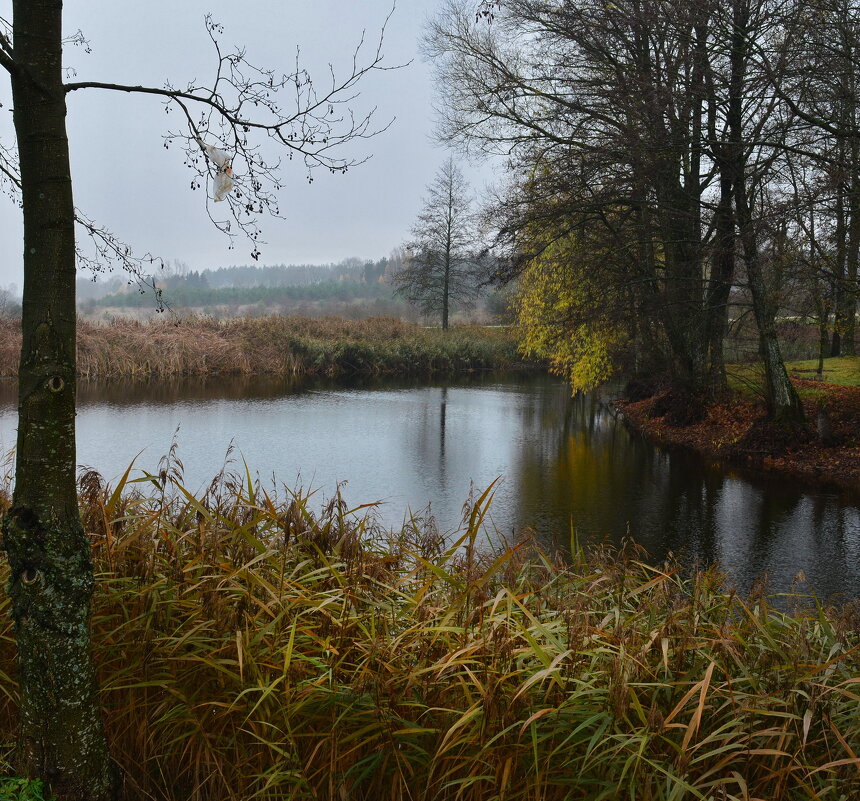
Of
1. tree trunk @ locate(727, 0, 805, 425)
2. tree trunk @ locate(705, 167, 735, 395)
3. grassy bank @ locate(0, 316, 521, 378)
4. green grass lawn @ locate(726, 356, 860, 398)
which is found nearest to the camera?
tree trunk @ locate(727, 0, 805, 425)

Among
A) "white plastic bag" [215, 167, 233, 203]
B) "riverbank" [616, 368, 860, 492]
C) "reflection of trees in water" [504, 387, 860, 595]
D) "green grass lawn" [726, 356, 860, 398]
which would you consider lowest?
"reflection of trees in water" [504, 387, 860, 595]

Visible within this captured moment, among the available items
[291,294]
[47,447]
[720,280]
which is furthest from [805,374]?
[291,294]

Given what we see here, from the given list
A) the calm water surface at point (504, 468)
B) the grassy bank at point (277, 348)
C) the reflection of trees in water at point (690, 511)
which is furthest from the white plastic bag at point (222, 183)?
the grassy bank at point (277, 348)

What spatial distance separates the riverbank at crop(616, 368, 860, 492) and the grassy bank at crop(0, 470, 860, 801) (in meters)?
9.31

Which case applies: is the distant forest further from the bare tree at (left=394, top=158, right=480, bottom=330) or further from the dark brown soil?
the dark brown soil

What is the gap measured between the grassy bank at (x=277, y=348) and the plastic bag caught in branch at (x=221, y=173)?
821 inches

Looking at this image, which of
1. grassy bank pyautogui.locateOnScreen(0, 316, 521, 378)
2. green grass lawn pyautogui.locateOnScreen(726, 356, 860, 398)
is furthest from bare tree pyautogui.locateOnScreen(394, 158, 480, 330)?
green grass lawn pyautogui.locateOnScreen(726, 356, 860, 398)

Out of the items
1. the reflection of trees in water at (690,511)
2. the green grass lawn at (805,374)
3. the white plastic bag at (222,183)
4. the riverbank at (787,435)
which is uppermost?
the white plastic bag at (222,183)

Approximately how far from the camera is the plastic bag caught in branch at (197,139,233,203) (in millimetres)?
2877

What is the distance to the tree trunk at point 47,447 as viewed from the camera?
2.11m

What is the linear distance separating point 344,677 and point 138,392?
18.7 metres

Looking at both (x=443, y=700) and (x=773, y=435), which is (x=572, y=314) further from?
(x=443, y=700)

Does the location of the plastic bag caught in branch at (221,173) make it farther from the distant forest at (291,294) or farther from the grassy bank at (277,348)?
the distant forest at (291,294)

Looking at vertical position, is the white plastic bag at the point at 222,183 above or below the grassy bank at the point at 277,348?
above
